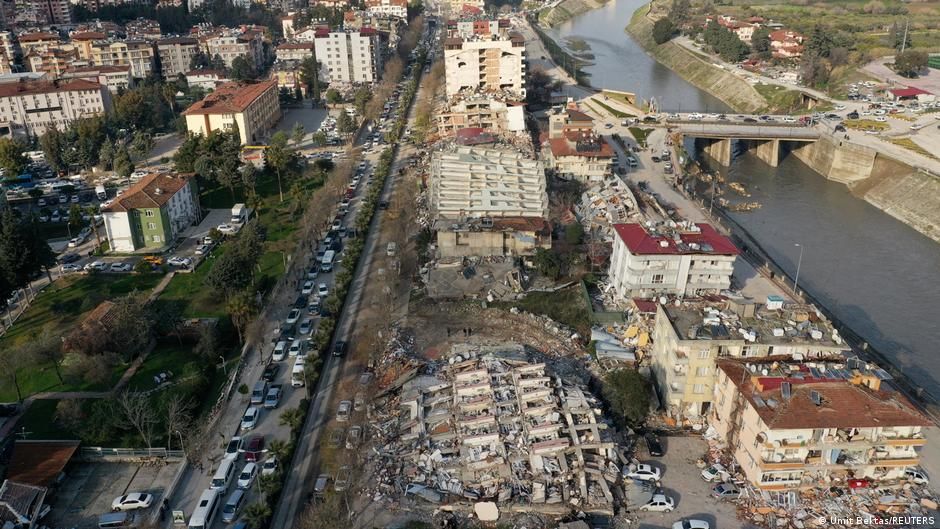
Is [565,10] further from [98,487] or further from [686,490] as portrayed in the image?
[98,487]

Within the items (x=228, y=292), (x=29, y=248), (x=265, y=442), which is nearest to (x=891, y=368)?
(x=265, y=442)

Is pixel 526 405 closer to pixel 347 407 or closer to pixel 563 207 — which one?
pixel 347 407

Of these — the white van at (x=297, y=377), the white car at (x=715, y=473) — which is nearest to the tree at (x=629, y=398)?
the white car at (x=715, y=473)

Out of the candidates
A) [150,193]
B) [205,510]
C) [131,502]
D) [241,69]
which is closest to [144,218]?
[150,193]

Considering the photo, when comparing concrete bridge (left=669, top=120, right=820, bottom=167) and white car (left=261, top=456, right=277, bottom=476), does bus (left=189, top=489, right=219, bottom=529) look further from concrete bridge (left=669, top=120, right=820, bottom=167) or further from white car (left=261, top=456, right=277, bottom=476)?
concrete bridge (left=669, top=120, right=820, bottom=167)

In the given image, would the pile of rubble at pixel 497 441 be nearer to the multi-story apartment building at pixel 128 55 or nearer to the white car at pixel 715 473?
the white car at pixel 715 473

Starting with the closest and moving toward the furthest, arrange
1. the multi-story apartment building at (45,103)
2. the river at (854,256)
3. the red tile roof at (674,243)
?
the red tile roof at (674,243), the river at (854,256), the multi-story apartment building at (45,103)
